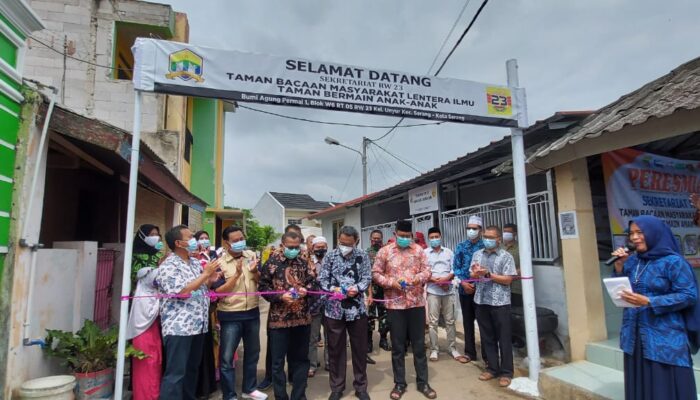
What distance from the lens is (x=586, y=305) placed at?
4.47 metres

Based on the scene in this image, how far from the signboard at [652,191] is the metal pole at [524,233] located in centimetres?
116

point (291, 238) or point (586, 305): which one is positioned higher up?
point (291, 238)

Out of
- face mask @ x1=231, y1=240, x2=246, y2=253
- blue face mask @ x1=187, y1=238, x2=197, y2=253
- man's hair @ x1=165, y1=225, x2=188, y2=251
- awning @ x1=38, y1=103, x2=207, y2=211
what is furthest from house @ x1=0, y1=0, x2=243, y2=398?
face mask @ x1=231, y1=240, x2=246, y2=253

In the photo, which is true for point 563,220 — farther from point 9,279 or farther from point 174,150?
point 174,150

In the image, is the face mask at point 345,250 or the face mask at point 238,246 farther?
the face mask at point 345,250

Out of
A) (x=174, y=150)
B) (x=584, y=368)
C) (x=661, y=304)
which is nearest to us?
(x=661, y=304)

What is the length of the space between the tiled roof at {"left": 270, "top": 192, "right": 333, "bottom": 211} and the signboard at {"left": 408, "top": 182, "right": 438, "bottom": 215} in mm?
19836

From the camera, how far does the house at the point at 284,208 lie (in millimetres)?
28016

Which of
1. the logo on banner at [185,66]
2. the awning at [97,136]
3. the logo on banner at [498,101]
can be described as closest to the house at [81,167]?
the awning at [97,136]

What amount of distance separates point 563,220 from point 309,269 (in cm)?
310

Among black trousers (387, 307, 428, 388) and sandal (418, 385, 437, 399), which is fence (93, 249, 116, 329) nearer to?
black trousers (387, 307, 428, 388)

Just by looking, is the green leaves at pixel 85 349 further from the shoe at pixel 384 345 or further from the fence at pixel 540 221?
the fence at pixel 540 221

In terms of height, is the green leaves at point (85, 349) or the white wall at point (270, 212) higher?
the white wall at point (270, 212)

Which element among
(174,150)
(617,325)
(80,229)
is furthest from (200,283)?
(174,150)
